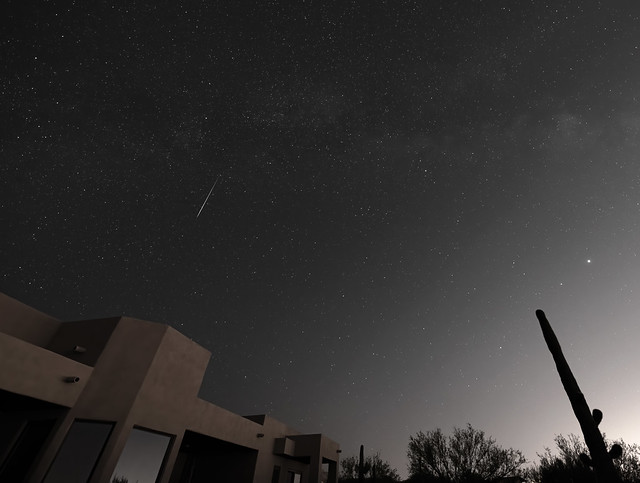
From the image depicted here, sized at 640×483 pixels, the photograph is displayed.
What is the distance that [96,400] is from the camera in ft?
37.2

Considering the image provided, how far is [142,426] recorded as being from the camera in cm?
1161

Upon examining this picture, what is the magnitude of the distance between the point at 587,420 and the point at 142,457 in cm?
1300

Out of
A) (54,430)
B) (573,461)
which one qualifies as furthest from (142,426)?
(573,461)

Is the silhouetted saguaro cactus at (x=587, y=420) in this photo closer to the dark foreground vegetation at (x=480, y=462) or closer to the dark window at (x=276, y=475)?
the dark window at (x=276, y=475)

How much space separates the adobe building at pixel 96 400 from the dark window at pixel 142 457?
3cm

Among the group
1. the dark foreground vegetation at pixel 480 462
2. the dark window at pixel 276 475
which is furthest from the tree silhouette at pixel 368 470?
the dark window at pixel 276 475

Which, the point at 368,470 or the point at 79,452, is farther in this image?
the point at 368,470

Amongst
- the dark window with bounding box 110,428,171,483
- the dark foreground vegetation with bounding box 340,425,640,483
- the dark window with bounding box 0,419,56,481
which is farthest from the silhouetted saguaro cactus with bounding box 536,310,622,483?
the dark foreground vegetation with bounding box 340,425,640,483

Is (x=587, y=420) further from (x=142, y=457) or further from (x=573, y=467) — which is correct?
(x=573, y=467)

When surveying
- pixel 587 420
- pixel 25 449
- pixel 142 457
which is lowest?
pixel 25 449

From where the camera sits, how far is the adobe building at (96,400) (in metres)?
10.3

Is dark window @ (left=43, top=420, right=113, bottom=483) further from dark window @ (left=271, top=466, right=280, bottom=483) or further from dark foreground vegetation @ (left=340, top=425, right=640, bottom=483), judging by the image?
dark foreground vegetation @ (left=340, top=425, right=640, bottom=483)

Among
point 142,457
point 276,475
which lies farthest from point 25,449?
point 276,475

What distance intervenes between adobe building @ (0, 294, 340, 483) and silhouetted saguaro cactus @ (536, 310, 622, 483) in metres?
12.5
